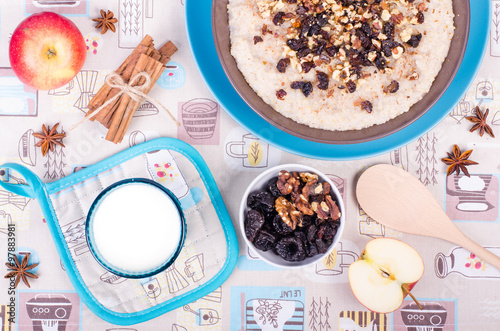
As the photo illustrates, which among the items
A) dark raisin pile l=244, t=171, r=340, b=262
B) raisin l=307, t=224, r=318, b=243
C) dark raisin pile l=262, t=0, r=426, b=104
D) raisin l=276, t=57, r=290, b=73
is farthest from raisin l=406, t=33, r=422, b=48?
raisin l=307, t=224, r=318, b=243

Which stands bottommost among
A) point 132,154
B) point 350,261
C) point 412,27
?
point 350,261

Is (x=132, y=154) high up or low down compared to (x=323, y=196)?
up

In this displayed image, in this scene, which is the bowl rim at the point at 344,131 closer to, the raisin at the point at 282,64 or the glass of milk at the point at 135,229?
the raisin at the point at 282,64

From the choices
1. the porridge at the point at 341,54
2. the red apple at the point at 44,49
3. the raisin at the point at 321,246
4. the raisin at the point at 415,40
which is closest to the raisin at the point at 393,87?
the porridge at the point at 341,54

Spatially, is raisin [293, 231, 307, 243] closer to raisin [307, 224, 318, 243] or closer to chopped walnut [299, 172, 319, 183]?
raisin [307, 224, 318, 243]

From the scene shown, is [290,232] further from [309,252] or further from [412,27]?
[412,27]

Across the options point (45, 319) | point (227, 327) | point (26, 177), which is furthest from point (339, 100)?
point (45, 319)
